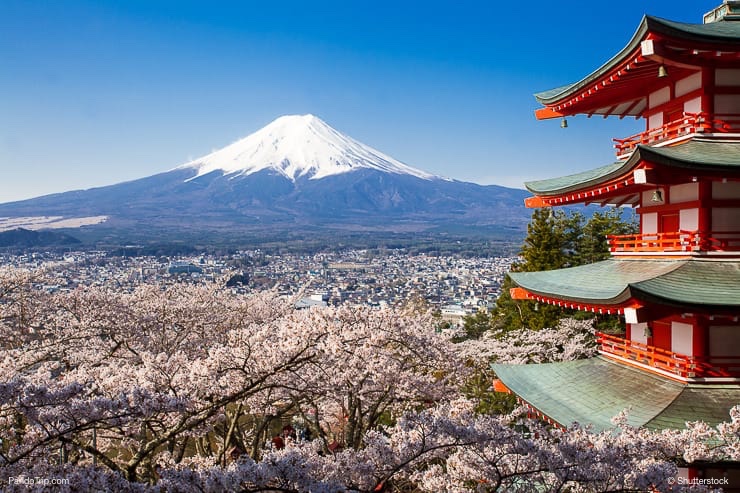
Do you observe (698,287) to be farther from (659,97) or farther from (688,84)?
(659,97)

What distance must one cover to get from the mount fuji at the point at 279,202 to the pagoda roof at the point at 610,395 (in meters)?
77.7

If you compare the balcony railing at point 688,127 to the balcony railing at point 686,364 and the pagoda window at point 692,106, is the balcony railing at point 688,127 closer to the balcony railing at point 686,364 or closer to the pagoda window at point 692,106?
the pagoda window at point 692,106

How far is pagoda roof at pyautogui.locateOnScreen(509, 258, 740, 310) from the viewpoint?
6.13 m

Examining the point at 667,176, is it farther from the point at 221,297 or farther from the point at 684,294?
the point at 221,297

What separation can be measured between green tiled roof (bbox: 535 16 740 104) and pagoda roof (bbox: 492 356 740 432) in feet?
14.3

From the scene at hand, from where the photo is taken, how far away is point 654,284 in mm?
6504

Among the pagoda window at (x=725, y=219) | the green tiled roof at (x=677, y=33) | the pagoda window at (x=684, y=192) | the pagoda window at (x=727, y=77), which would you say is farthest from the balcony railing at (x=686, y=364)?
the green tiled roof at (x=677, y=33)

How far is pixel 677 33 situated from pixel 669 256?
9.65 feet

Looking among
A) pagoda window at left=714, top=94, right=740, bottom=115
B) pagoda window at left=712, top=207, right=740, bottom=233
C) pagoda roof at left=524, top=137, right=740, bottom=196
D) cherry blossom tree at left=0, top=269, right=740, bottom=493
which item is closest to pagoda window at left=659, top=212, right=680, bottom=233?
pagoda window at left=712, top=207, right=740, bottom=233

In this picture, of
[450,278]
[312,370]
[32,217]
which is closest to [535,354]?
[312,370]

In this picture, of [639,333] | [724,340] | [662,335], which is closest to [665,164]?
[724,340]

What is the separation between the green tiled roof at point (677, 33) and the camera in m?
6.48

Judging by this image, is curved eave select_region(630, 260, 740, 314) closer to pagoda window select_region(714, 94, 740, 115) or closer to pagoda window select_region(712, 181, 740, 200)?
pagoda window select_region(712, 181, 740, 200)

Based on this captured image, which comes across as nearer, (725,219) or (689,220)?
(725,219)
